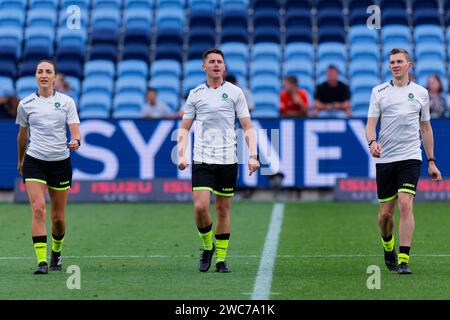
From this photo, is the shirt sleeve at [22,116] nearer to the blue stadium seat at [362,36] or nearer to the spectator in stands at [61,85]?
the spectator in stands at [61,85]

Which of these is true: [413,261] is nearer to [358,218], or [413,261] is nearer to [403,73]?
[403,73]

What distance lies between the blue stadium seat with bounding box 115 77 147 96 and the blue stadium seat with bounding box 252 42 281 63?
245cm

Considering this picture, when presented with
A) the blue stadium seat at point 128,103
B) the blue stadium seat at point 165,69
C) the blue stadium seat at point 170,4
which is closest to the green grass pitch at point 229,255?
the blue stadium seat at point 128,103

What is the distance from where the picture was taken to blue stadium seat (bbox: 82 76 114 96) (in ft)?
83.3

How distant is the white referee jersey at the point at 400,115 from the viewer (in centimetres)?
1170

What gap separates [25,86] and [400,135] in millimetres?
14701

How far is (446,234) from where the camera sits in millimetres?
15664

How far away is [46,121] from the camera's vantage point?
1190 centimetres

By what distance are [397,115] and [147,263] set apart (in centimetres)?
294

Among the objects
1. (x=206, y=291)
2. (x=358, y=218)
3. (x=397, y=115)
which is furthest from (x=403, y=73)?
(x=358, y=218)

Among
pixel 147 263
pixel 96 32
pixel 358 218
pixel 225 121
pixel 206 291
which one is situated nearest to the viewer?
pixel 206 291

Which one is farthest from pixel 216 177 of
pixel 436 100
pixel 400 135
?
pixel 436 100

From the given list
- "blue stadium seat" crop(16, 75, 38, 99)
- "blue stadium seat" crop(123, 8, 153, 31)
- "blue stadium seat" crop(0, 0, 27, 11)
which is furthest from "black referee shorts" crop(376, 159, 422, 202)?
"blue stadium seat" crop(0, 0, 27, 11)

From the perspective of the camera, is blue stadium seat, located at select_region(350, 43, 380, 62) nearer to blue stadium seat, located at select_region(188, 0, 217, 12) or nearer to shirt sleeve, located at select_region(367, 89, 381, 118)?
blue stadium seat, located at select_region(188, 0, 217, 12)
